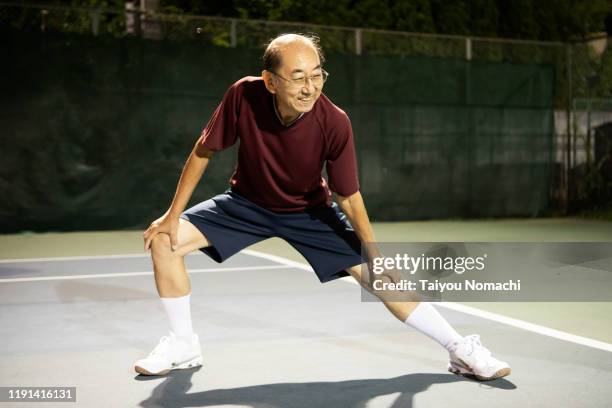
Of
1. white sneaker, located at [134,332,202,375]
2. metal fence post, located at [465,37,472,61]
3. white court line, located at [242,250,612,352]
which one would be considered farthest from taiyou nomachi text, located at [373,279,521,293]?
metal fence post, located at [465,37,472,61]

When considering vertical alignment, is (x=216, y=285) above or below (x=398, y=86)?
below

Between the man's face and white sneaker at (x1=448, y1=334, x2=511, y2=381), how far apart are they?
1301 millimetres

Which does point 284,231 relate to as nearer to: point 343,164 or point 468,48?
point 343,164

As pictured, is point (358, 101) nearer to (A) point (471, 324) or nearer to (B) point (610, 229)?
(B) point (610, 229)

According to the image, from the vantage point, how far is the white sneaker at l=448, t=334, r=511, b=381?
3799 mm

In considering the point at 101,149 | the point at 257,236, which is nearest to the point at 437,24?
the point at 101,149

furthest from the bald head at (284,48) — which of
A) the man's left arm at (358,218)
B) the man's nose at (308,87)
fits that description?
the man's left arm at (358,218)

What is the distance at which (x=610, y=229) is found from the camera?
36.6 ft

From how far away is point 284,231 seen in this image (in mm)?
3973

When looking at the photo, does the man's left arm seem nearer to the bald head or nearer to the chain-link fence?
the bald head

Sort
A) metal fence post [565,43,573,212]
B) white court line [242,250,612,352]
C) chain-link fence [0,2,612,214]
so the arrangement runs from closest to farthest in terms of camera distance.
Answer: white court line [242,250,612,352] < chain-link fence [0,2,612,214] < metal fence post [565,43,573,212]

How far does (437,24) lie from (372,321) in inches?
794

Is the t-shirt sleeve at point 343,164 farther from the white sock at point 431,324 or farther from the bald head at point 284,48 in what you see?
the white sock at point 431,324

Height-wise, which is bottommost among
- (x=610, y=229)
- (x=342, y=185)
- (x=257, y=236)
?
(x=610, y=229)
